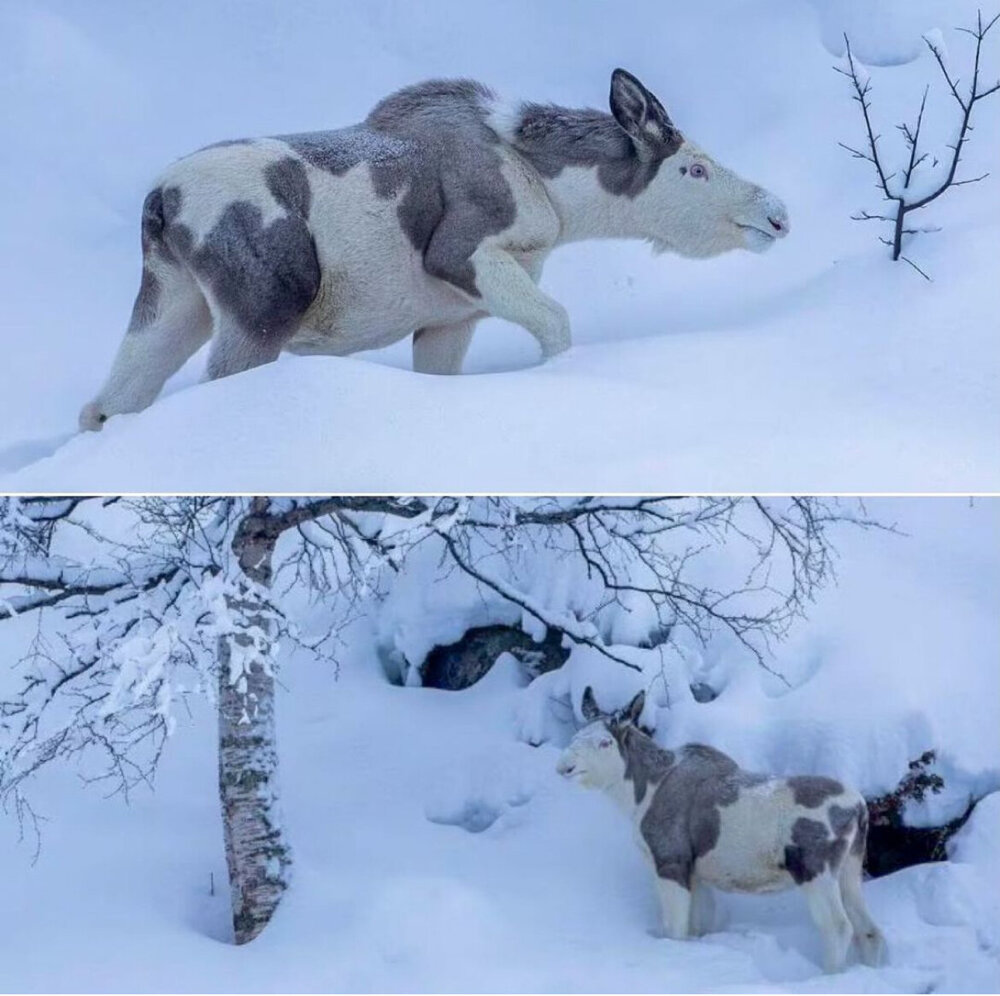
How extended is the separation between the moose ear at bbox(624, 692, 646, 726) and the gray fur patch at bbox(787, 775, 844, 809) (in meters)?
0.24

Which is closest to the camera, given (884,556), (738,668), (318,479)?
(318,479)

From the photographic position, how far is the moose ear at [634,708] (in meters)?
2.04

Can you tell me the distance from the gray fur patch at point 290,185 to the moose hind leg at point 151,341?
5.3 inches

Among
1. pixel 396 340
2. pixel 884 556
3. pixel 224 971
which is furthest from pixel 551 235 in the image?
pixel 224 971

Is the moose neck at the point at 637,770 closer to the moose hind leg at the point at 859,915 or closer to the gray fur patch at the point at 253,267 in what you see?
the moose hind leg at the point at 859,915

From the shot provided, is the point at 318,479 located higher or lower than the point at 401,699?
higher

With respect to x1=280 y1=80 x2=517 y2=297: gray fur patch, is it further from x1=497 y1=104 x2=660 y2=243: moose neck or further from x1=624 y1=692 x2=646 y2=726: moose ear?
x1=624 y1=692 x2=646 y2=726: moose ear

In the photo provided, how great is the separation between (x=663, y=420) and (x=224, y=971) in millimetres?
825

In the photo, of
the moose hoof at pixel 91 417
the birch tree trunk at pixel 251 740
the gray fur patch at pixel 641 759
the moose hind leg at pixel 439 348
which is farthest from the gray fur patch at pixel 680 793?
the moose hoof at pixel 91 417

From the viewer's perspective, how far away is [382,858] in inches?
72.8

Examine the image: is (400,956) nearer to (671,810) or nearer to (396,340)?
(671,810)

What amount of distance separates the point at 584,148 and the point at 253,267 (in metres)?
0.42

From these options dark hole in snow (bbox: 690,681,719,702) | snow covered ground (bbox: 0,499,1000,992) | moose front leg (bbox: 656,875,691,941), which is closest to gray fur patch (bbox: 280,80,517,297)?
snow covered ground (bbox: 0,499,1000,992)

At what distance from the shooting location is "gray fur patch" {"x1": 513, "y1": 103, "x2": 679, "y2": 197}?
167 cm
